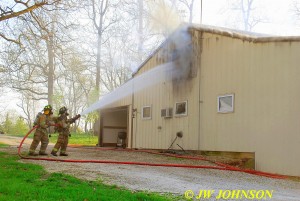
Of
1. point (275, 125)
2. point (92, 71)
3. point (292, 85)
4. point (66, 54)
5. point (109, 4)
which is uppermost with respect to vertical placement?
point (109, 4)

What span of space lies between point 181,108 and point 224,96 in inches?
97.7

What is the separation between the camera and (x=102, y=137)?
70.3 feet

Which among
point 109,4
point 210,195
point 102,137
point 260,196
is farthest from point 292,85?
point 109,4

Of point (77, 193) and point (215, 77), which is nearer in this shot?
point (77, 193)

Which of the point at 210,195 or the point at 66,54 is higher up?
the point at 66,54

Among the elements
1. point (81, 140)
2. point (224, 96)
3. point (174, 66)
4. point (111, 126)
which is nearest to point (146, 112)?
point (174, 66)

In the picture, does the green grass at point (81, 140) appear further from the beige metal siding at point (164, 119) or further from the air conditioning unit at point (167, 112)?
the air conditioning unit at point (167, 112)

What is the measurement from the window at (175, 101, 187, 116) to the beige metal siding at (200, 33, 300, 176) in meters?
1.02

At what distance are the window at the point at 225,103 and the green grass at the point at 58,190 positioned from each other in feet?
20.0

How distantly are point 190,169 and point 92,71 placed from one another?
25.4 meters

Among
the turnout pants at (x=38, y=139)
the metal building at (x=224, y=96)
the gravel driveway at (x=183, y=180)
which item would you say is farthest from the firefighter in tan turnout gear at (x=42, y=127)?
the metal building at (x=224, y=96)

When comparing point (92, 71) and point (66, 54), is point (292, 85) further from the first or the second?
point (92, 71)

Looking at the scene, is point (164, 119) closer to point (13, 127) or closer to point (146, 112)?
point (146, 112)

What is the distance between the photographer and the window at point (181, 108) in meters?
13.5
